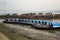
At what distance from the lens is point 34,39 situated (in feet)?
35.1

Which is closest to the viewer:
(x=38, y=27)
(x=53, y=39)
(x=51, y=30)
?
(x=53, y=39)

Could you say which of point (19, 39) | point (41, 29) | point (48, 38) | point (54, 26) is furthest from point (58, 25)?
point (19, 39)

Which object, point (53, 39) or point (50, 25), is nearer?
point (53, 39)

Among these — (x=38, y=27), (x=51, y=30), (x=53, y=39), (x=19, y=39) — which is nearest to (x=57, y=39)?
(x=53, y=39)

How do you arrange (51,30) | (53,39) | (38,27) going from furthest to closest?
(38,27)
(51,30)
(53,39)

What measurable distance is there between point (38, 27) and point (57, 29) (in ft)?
5.87

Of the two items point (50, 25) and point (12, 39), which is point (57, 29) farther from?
point (12, 39)

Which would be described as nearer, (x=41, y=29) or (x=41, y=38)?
(x=41, y=38)

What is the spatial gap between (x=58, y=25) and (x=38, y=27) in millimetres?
1818

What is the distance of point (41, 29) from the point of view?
1455 cm

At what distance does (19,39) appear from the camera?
1070cm

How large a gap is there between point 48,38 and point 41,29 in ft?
12.3

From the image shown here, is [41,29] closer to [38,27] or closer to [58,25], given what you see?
[38,27]

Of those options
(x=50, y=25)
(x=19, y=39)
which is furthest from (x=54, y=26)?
(x=19, y=39)
